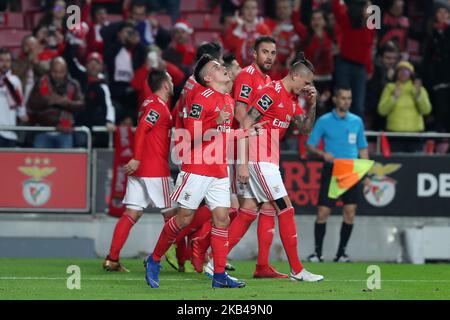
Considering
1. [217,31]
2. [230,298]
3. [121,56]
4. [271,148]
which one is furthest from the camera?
[217,31]

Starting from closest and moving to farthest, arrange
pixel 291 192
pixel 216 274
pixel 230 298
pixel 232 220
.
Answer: pixel 230 298 < pixel 216 274 < pixel 232 220 < pixel 291 192

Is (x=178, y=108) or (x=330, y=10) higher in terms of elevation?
(x=330, y=10)

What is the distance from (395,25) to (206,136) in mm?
10016

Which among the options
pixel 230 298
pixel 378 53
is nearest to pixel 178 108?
pixel 230 298

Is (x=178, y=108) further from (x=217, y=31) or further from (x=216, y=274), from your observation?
(x=217, y=31)

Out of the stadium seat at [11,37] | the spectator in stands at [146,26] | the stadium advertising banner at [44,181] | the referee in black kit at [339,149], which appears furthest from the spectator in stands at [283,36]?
the stadium seat at [11,37]

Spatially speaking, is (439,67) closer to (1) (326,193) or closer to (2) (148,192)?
(1) (326,193)

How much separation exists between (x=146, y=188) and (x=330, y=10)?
285 inches

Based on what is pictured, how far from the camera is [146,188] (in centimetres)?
1430

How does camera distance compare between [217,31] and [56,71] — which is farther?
[217,31]

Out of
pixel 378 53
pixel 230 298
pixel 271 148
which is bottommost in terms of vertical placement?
pixel 230 298

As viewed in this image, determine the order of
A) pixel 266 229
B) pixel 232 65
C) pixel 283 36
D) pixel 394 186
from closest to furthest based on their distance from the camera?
1. pixel 266 229
2. pixel 232 65
3. pixel 394 186
4. pixel 283 36

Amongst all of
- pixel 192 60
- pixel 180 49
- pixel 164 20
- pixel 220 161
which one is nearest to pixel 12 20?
pixel 164 20

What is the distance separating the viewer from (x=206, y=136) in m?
11.9
